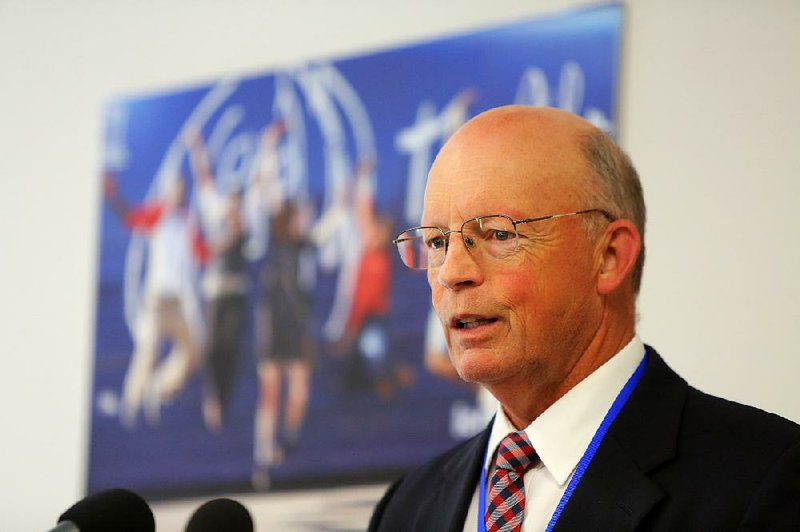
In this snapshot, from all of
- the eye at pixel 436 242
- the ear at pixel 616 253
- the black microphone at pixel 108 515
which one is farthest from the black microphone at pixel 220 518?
the ear at pixel 616 253

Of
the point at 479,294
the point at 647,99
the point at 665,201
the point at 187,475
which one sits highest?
the point at 647,99

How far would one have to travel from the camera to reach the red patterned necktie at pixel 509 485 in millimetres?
2066

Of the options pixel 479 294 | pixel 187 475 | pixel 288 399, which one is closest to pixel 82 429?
pixel 187 475

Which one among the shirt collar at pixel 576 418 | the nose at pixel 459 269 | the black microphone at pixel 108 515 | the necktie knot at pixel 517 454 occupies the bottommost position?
the black microphone at pixel 108 515

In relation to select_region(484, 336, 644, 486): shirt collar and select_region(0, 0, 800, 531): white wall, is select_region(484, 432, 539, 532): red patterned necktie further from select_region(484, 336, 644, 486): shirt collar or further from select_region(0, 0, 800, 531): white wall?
select_region(0, 0, 800, 531): white wall

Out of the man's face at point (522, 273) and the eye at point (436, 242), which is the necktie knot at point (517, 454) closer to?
the man's face at point (522, 273)

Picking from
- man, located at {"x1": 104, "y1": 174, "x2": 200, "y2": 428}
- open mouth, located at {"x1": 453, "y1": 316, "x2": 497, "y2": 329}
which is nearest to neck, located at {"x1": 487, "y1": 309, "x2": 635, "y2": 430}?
open mouth, located at {"x1": 453, "y1": 316, "x2": 497, "y2": 329}

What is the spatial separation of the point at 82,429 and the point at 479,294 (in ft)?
11.6

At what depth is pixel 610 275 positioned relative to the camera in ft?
7.16

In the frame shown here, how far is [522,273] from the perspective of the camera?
2107 mm

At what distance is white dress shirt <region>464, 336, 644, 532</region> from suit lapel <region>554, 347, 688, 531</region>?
56mm

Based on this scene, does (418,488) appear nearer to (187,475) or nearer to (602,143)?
(602,143)

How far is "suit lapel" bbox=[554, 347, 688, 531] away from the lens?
6.21 feet

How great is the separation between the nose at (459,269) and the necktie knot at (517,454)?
0.99 ft
